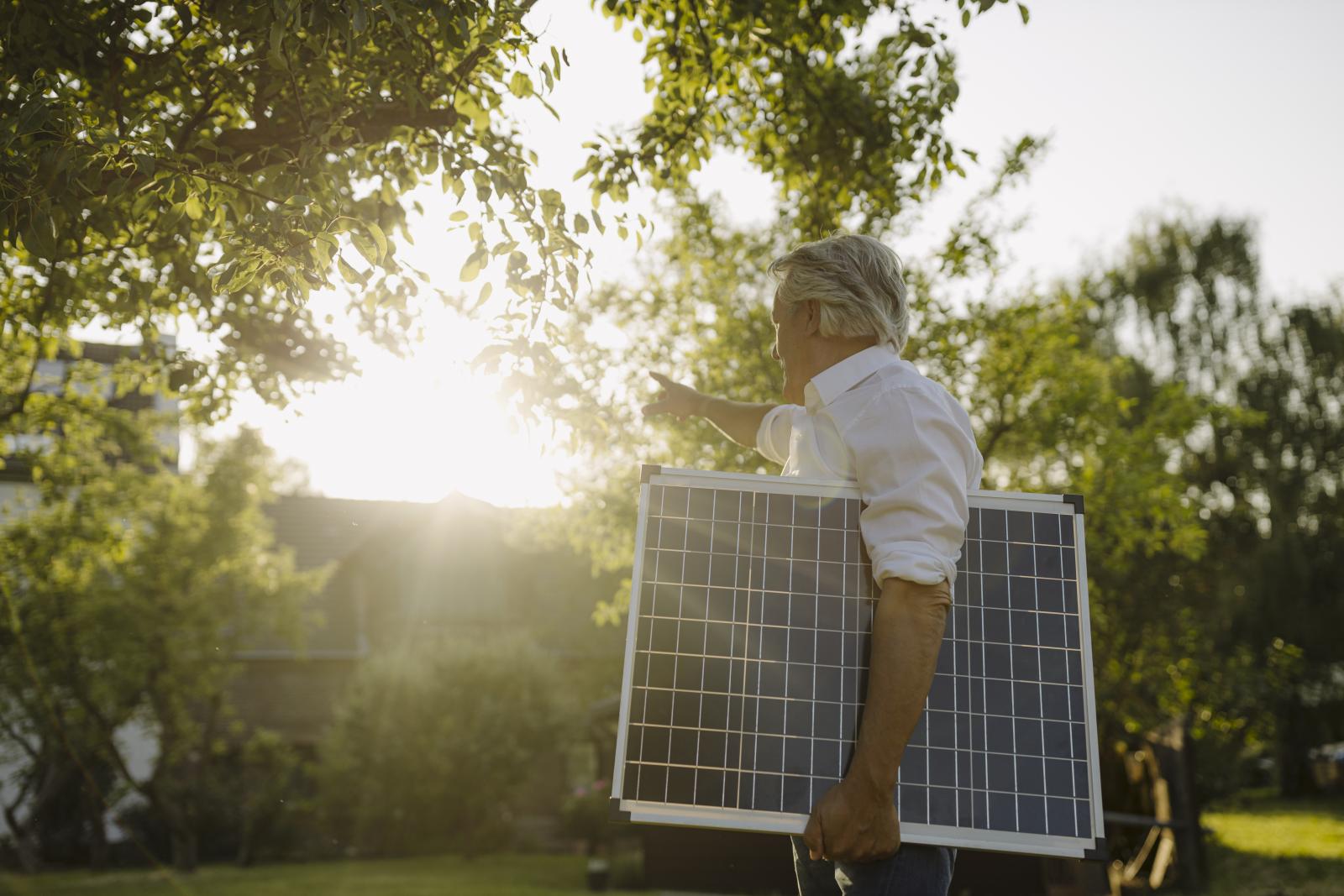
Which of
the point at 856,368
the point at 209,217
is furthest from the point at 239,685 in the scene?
the point at 856,368

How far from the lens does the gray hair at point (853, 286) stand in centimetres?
258

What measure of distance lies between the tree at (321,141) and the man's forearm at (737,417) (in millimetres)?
1219

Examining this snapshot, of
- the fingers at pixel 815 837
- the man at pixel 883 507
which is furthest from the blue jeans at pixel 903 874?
the fingers at pixel 815 837

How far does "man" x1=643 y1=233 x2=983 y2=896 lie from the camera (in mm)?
2254

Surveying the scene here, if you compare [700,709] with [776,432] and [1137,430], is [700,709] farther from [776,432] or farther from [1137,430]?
[1137,430]

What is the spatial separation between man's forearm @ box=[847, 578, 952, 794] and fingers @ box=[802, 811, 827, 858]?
0.13m

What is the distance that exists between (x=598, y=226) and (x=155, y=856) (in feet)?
76.2

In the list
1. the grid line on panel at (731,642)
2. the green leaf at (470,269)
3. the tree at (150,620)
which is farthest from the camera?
the tree at (150,620)

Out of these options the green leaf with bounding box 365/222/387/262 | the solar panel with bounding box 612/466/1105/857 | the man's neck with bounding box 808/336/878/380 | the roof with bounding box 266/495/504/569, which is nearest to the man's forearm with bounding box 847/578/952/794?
the solar panel with bounding box 612/466/1105/857

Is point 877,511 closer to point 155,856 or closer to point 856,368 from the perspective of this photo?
point 856,368

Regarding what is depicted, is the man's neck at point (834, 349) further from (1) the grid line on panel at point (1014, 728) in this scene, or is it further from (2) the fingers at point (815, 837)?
(2) the fingers at point (815, 837)

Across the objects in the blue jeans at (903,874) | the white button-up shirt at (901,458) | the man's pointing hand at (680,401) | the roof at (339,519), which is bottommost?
the blue jeans at (903,874)

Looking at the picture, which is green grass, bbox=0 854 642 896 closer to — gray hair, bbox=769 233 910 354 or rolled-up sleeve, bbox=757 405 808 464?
rolled-up sleeve, bbox=757 405 808 464

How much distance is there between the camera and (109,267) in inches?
267
